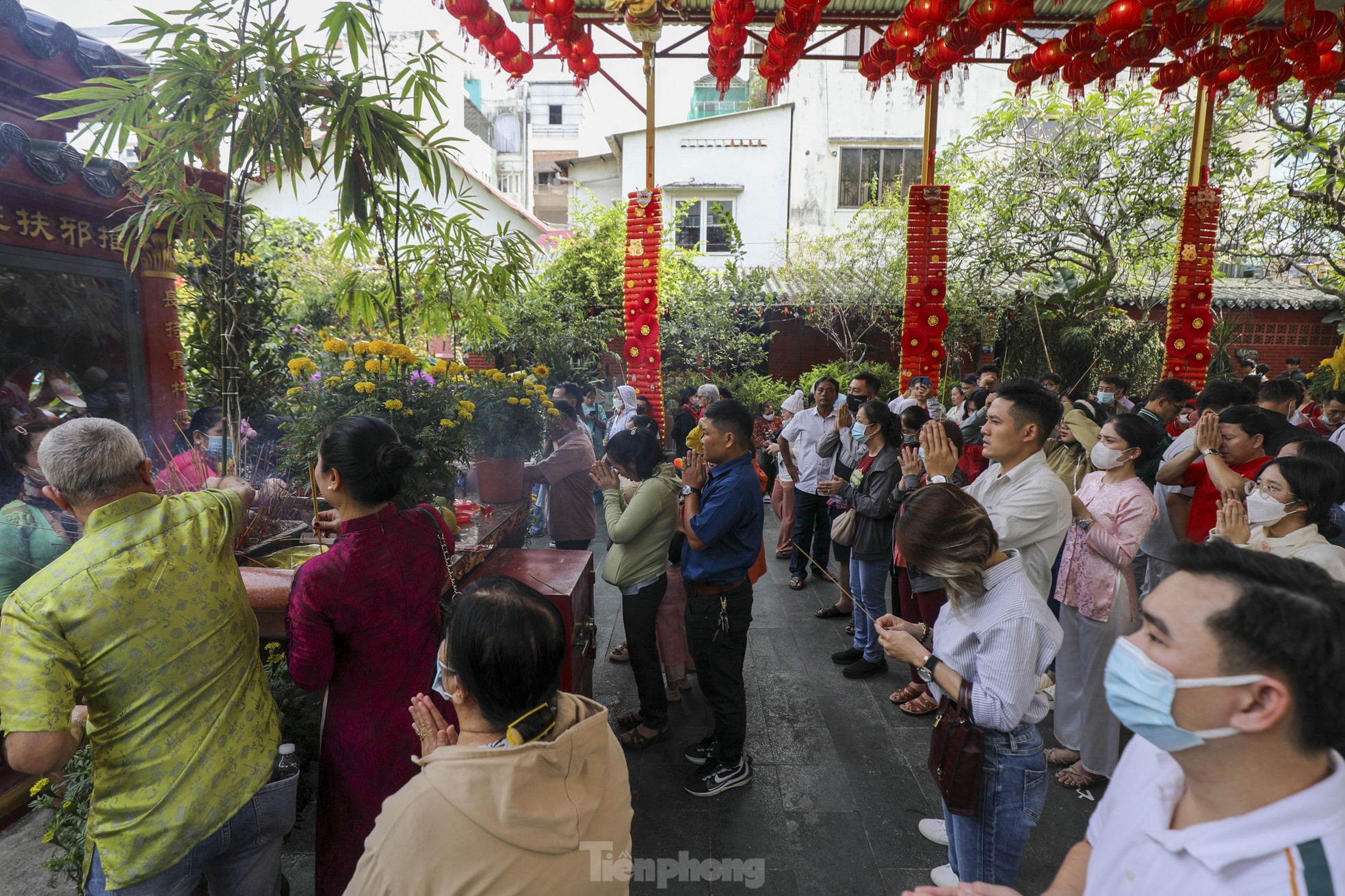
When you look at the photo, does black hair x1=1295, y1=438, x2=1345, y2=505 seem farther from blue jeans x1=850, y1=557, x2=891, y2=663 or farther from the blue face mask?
blue jeans x1=850, y1=557, x2=891, y2=663

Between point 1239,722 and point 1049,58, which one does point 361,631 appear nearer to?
point 1239,722

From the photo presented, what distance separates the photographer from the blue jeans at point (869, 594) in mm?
4293

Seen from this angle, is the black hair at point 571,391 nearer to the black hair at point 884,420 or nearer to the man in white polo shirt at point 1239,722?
the black hair at point 884,420

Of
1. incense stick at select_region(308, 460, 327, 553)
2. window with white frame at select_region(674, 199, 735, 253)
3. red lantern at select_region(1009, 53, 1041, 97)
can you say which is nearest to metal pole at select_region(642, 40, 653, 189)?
red lantern at select_region(1009, 53, 1041, 97)

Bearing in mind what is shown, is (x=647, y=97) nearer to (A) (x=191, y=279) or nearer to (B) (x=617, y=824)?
(A) (x=191, y=279)

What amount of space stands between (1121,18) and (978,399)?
2.85 meters

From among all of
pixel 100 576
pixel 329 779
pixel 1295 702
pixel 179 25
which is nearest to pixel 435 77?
pixel 179 25

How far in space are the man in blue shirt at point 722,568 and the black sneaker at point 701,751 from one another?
0.10 metres

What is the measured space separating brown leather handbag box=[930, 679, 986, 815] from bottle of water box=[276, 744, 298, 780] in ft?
5.86

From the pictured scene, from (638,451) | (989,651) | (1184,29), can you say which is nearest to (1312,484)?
(989,651)

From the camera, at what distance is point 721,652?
10.4ft

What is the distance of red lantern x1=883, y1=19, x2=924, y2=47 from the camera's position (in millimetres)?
5336

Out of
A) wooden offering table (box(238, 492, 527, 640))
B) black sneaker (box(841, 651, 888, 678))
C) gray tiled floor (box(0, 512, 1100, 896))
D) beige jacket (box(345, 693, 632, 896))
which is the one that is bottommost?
gray tiled floor (box(0, 512, 1100, 896))

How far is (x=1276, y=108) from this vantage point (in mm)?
9148
